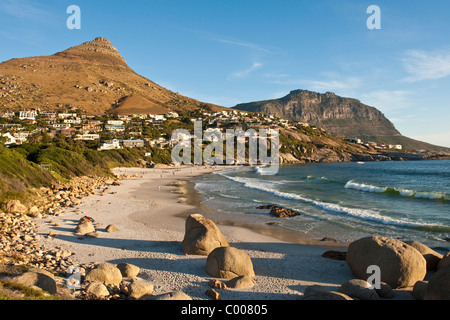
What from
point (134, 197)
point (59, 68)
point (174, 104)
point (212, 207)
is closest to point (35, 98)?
point (59, 68)

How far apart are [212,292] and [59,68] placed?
7936 inches

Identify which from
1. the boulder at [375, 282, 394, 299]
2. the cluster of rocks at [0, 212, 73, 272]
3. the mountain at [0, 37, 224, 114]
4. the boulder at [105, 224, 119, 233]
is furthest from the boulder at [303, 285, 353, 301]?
the mountain at [0, 37, 224, 114]

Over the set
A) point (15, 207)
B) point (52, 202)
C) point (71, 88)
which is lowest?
point (52, 202)

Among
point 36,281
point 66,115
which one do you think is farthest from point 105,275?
point 66,115

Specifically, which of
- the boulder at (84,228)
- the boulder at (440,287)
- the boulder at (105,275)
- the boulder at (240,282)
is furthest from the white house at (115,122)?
the boulder at (440,287)

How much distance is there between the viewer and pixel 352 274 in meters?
10.6

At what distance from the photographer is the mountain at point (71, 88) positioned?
13250cm

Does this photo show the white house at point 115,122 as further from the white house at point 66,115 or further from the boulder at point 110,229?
the boulder at point 110,229

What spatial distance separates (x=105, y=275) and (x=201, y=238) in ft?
14.4

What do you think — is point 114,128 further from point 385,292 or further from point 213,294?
point 385,292

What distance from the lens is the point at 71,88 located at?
150500 millimetres

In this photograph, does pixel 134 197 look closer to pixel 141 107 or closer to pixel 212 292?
pixel 212 292

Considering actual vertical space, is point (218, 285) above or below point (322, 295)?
below
